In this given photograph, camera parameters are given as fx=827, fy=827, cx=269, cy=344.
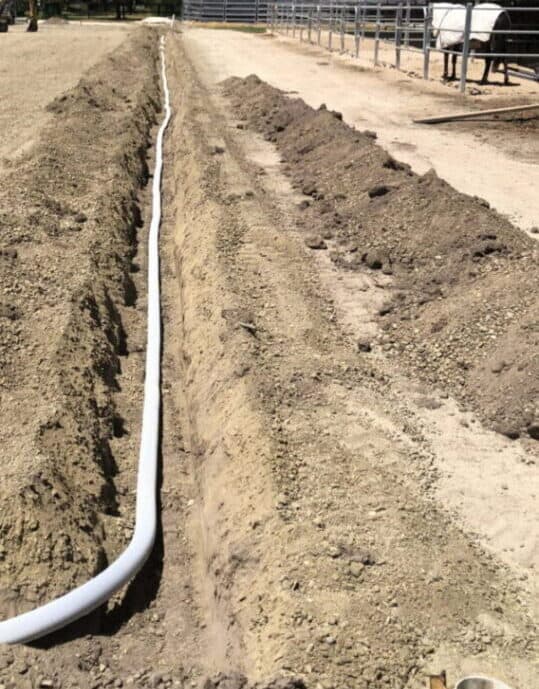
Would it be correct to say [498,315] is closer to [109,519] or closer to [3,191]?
[109,519]

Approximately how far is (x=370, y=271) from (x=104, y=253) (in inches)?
99.3

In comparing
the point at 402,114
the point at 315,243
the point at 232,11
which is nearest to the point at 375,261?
the point at 315,243

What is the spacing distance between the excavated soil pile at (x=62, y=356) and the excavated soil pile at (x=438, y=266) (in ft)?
6.87

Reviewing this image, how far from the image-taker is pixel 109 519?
4.48m

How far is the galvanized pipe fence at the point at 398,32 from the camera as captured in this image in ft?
60.3

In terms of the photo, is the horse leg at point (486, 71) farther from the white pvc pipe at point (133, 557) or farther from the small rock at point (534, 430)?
the small rock at point (534, 430)

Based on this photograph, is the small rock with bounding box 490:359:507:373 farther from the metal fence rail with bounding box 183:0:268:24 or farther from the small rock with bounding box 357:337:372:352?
the metal fence rail with bounding box 183:0:268:24

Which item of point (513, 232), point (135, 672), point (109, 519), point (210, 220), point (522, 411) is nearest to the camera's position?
point (135, 672)

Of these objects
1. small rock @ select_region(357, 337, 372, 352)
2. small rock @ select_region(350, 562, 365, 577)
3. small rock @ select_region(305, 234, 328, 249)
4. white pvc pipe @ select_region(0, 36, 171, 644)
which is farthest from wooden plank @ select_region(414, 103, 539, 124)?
small rock @ select_region(350, 562, 365, 577)

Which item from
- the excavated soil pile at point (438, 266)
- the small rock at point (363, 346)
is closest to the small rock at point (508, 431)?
the excavated soil pile at point (438, 266)

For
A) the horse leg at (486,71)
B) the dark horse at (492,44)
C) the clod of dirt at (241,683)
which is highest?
the dark horse at (492,44)

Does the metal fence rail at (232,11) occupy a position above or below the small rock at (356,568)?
above

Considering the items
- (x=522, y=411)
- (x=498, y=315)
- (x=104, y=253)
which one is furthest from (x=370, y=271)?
(x=522, y=411)

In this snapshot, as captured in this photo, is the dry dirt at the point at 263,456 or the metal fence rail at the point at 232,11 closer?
the dry dirt at the point at 263,456
